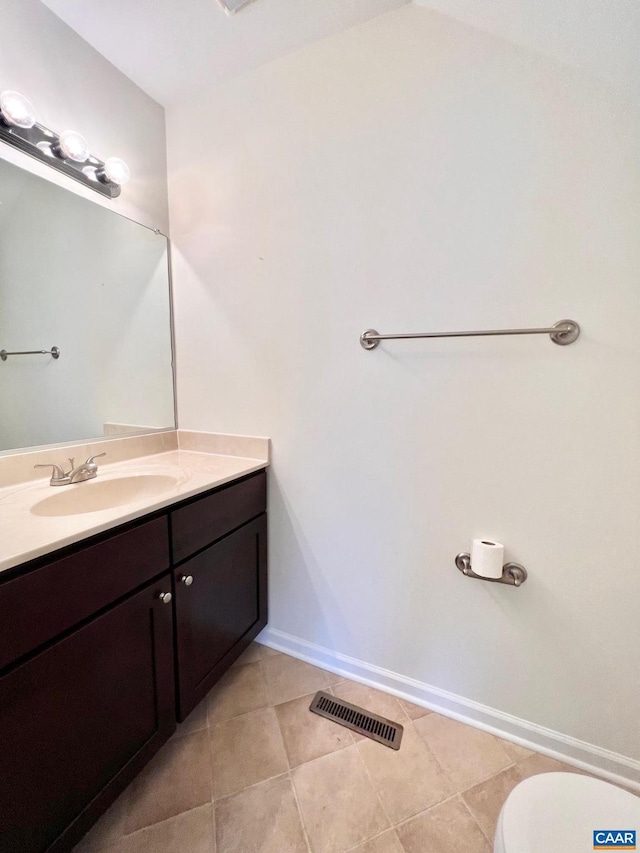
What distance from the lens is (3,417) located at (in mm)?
1090

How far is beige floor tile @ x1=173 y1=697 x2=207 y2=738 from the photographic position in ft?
3.84

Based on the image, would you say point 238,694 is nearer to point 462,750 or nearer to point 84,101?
point 462,750

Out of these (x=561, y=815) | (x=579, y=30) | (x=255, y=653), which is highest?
(x=579, y=30)

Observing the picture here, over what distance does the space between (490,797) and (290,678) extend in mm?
753

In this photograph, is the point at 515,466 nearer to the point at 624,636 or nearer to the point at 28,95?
the point at 624,636

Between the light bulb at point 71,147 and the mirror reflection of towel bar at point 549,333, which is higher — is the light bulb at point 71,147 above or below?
above

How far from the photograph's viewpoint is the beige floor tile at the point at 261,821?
87 centimetres

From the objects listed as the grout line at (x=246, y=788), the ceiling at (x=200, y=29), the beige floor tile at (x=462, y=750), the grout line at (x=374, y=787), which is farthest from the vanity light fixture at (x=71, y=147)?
the beige floor tile at (x=462, y=750)

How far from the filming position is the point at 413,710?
1.26 meters

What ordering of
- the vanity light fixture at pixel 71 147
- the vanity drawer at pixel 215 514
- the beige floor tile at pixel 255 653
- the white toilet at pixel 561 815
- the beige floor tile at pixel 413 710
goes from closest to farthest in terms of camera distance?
the white toilet at pixel 561 815, the vanity drawer at pixel 215 514, the vanity light fixture at pixel 71 147, the beige floor tile at pixel 413 710, the beige floor tile at pixel 255 653

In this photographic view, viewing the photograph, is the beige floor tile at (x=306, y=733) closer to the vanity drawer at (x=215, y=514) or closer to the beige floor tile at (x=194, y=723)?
the beige floor tile at (x=194, y=723)

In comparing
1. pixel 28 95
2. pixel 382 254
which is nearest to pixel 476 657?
pixel 382 254

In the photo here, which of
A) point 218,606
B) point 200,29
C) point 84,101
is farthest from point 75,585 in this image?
point 200,29

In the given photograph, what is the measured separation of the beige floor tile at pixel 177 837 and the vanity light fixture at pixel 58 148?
80.9 inches
